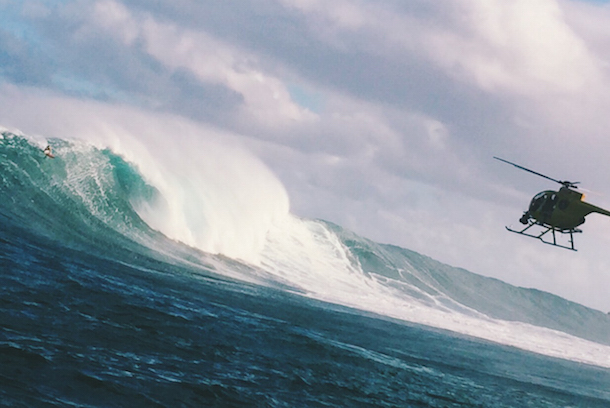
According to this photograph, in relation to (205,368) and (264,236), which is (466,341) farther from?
(205,368)

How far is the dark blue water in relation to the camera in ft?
42.3

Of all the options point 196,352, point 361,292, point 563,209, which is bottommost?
point 196,352

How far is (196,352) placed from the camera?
17.5 metres

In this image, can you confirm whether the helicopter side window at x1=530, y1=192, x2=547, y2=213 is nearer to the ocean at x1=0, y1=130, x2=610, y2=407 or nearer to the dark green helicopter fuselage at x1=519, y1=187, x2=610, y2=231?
the dark green helicopter fuselage at x1=519, y1=187, x2=610, y2=231

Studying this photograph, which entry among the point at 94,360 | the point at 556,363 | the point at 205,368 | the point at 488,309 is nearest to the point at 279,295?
the point at 556,363

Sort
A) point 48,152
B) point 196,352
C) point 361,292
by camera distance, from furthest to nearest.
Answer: point 361,292 → point 48,152 → point 196,352

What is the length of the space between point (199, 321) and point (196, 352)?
4490mm

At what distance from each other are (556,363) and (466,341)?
6.92 metres

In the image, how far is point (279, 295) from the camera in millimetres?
41062

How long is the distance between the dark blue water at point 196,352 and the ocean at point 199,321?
0.25ft

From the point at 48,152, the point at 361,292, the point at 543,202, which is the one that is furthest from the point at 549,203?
the point at 361,292

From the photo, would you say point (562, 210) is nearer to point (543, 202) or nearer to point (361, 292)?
point (543, 202)

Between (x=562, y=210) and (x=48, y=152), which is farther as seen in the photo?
(x=48, y=152)

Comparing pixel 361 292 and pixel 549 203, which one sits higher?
pixel 549 203
